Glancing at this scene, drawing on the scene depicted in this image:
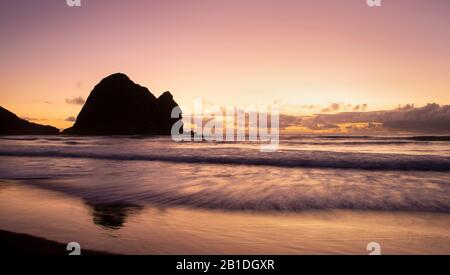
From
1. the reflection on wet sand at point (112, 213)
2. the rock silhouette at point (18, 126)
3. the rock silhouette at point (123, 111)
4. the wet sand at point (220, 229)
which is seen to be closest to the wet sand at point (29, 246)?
the wet sand at point (220, 229)

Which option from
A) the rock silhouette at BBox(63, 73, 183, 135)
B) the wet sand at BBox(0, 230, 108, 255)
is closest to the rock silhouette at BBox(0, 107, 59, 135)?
the rock silhouette at BBox(63, 73, 183, 135)

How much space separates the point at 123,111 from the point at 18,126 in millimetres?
55728

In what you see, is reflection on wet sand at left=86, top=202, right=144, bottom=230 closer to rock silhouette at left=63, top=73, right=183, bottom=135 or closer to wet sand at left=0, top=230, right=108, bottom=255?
wet sand at left=0, top=230, right=108, bottom=255

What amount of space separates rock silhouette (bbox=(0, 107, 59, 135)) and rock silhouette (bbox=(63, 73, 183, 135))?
21638 mm

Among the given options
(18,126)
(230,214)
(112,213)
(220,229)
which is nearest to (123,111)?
(18,126)

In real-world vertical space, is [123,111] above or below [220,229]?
above

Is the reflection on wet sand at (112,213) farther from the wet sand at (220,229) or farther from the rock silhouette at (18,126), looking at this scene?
the rock silhouette at (18,126)

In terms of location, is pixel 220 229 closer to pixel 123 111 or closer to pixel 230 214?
pixel 230 214

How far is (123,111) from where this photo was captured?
120 m

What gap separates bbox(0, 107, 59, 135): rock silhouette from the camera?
441ft

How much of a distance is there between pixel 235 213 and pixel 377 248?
3.15 m
